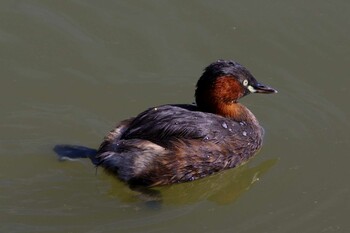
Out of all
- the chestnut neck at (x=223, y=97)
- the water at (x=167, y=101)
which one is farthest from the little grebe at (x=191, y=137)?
the water at (x=167, y=101)

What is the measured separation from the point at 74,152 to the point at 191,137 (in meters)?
0.94

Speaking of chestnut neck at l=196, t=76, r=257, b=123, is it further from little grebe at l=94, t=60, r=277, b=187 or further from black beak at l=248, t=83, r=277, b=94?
black beak at l=248, t=83, r=277, b=94

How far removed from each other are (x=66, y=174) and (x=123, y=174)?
50 centimetres

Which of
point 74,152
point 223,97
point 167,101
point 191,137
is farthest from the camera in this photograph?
point 167,101

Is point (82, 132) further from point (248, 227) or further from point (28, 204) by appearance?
point (248, 227)

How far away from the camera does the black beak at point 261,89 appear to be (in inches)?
300

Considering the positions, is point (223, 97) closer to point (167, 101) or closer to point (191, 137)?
point (191, 137)

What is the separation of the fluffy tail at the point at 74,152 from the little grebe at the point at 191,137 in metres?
0.16

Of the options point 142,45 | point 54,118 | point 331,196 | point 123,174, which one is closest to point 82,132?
point 54,118

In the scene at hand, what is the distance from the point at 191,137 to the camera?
709 centimetres

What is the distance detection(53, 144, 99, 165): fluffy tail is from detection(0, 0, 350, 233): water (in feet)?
0.25

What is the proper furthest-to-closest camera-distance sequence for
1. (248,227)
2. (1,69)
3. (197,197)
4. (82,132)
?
(1,69) → (82,132) → (197,197) → (248,227)

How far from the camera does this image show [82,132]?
298 inches

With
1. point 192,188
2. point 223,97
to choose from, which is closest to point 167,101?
point 223,97
